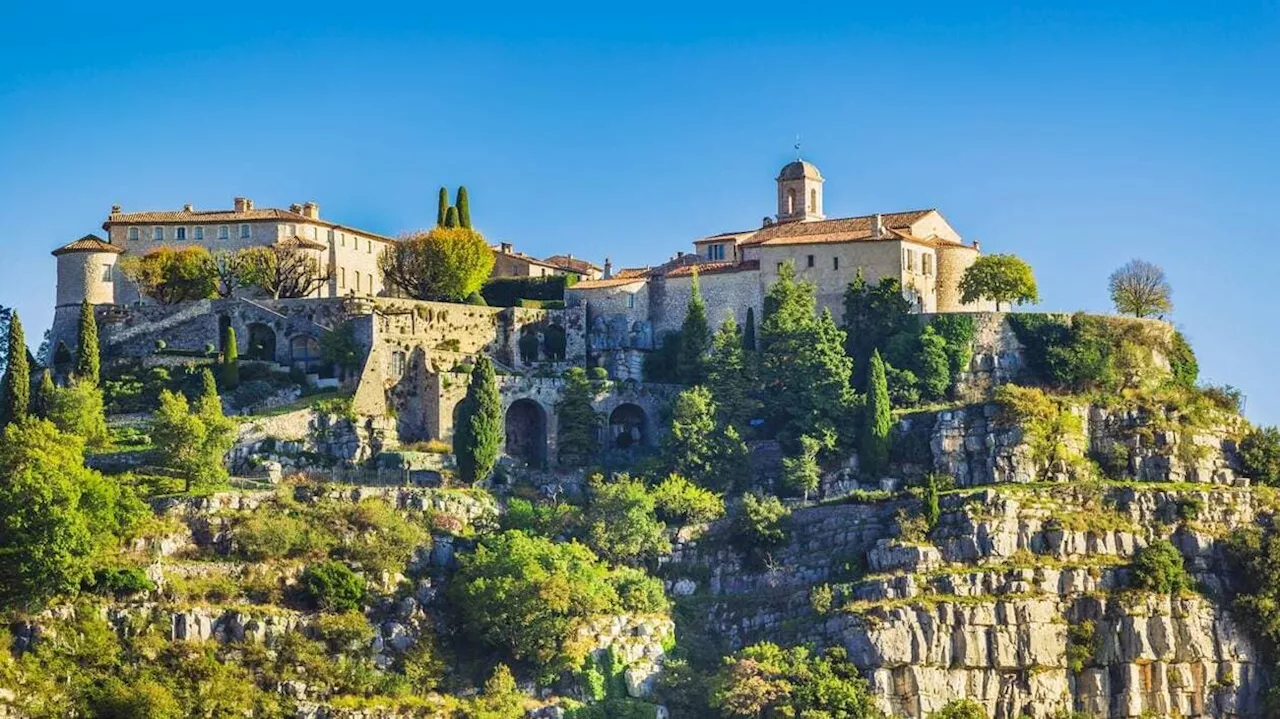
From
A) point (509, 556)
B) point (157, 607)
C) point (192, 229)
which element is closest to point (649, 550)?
point (509, 556)

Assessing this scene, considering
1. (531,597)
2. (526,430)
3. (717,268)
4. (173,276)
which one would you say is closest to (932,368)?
(717,268)

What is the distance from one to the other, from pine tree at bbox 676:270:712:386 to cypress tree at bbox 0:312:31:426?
2537 centimetres

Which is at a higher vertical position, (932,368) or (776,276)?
(776,276)

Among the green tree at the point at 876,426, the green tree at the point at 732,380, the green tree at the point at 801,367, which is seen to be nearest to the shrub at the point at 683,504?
the green tree at the point at 801,367

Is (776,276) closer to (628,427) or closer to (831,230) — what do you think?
(831,230)

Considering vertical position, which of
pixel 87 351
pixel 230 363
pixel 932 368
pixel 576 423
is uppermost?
pixel 87 351

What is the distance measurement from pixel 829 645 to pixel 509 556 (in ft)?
35.8

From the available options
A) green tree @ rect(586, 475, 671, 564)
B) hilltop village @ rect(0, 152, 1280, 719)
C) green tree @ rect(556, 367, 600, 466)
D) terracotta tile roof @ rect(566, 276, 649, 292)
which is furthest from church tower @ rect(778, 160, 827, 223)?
green tree @ rect(586, 475, 671, 564)

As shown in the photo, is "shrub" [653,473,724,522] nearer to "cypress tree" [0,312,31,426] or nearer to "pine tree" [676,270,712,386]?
"pine tree" [676,270,712,386]

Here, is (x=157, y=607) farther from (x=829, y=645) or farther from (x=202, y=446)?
(x=829, y=645)

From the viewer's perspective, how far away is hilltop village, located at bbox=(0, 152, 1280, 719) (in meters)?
77.1

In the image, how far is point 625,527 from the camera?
84750 millimetres

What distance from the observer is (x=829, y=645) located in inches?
3152

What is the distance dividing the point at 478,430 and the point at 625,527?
7.06 m
